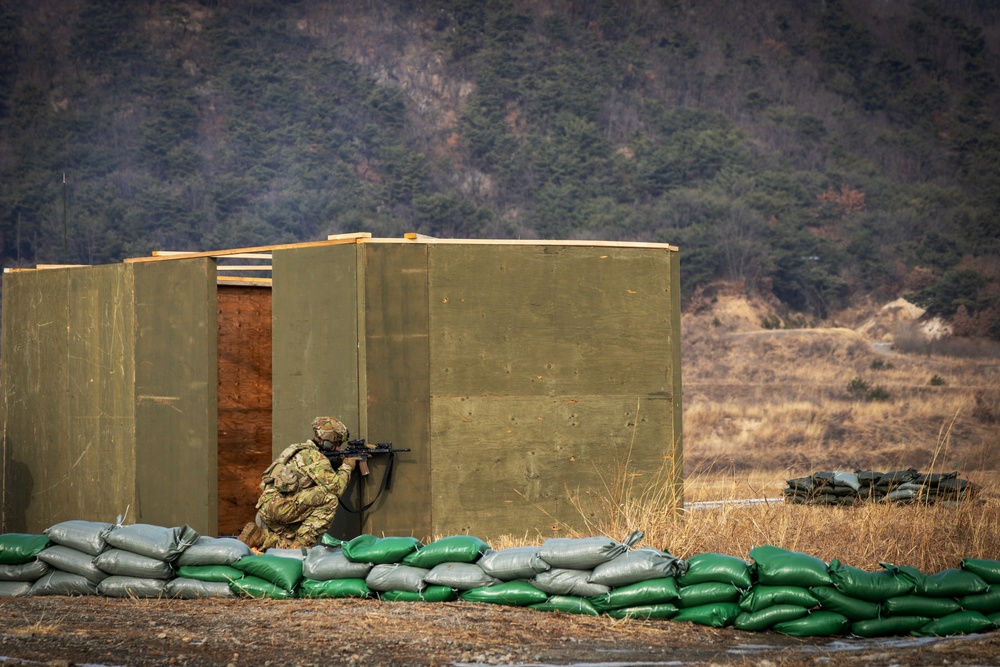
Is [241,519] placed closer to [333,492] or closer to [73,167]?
[333,492]

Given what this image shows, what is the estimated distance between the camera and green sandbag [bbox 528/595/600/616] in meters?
7.82

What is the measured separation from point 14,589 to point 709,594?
526 centimetres

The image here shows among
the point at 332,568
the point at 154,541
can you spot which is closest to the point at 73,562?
the point at 154,541

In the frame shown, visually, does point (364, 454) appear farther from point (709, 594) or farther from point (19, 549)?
point (709, 594)

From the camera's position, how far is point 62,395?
40.2 ft

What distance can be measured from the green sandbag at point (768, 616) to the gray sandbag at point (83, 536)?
4690mm

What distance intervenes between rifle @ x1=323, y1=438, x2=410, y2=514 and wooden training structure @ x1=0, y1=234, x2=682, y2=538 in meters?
0.07

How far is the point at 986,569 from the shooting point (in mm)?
7426

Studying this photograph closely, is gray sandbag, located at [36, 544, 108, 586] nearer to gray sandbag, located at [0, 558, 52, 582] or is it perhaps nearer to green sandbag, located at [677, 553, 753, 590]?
gray sandbag, located at [0, 558, 52, 582]

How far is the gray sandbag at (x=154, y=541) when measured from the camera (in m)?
8.53

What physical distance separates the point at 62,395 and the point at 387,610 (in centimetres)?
595

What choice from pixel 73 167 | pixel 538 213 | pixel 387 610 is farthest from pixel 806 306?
pixel 387 610

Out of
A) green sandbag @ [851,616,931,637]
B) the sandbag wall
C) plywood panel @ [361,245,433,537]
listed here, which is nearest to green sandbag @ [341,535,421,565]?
the sandbag wall

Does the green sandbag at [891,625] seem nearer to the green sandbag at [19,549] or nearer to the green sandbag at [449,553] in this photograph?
the green sandbag at [449,553]
